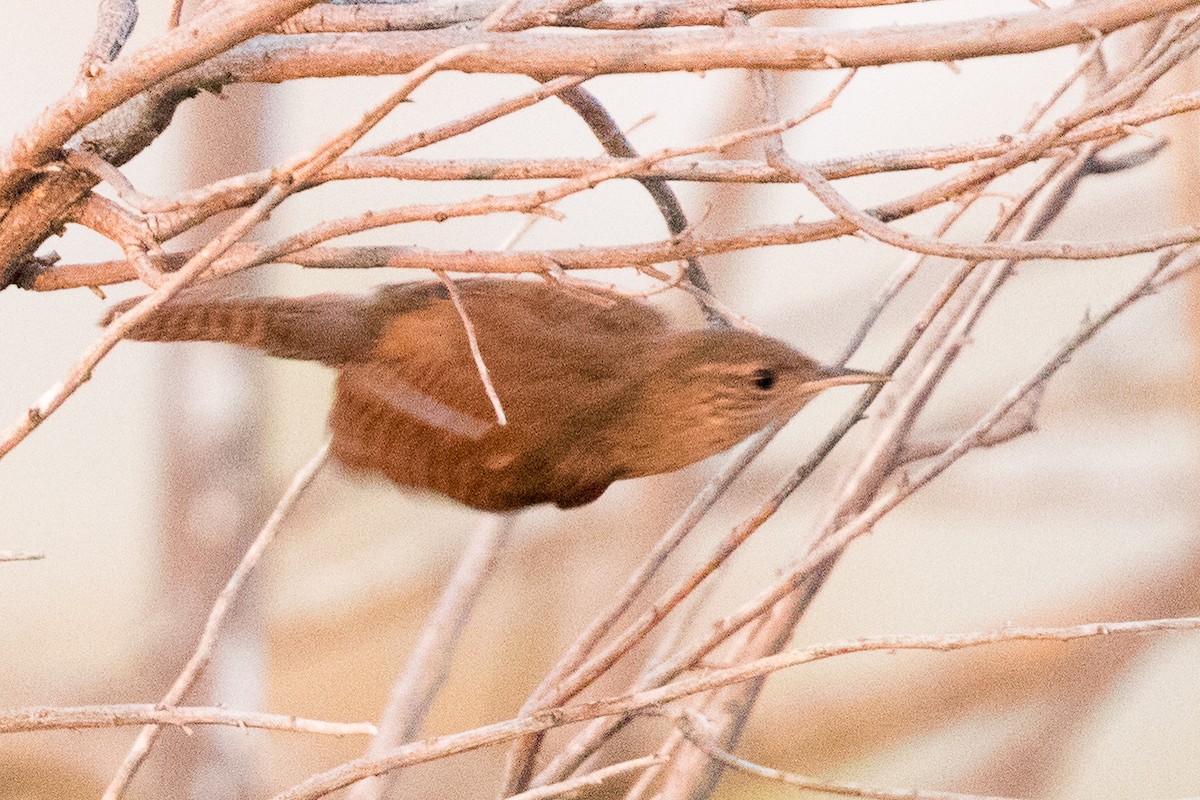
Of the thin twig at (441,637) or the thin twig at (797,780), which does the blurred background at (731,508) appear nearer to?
the thin twig at (441,637)

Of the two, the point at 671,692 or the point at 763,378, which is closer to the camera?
the point at 671,692

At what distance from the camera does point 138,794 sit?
152cm

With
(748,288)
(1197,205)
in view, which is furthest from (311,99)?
(1197,205)

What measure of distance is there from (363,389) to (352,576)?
78cm

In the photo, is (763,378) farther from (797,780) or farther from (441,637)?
(441,637)

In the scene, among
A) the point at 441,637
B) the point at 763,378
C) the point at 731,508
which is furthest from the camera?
the point at 731,508

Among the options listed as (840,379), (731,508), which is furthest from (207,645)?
(731,508)

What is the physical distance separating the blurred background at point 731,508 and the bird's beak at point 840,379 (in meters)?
0.50

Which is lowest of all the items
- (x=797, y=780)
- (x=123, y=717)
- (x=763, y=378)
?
(x=123, y=717)

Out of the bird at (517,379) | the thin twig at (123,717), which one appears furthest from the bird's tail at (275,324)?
the thin twig at (123,717)

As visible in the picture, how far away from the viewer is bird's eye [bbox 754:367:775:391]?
0.82 metres

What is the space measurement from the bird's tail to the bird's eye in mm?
319

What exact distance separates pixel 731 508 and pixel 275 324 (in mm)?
778

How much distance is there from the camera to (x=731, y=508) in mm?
1455
